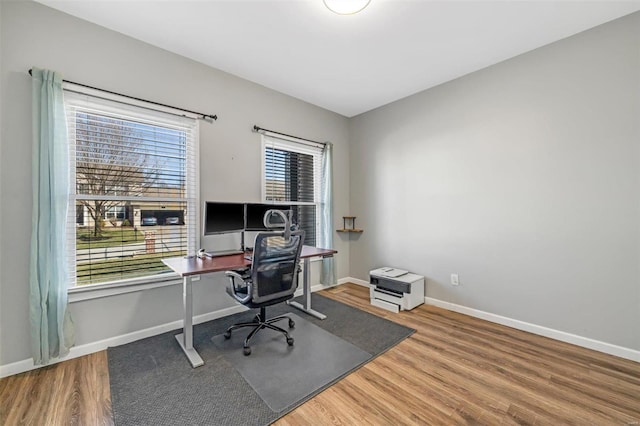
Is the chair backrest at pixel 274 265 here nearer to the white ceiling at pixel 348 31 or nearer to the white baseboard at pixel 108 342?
the white baseboard at pixel 108 342

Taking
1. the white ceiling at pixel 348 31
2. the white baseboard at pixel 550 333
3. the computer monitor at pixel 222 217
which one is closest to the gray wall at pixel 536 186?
the white baseboard at pixel 550 333

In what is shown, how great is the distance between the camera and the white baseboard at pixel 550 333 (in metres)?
2.16

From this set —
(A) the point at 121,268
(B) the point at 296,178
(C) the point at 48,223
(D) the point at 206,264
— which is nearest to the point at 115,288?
(A) the point at 121,268

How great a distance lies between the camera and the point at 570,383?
1850mm

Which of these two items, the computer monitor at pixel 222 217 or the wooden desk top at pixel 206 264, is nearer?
the wooden desk top at pixel 206 264

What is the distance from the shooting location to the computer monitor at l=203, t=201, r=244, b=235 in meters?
2.62

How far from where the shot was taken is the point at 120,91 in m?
2.38

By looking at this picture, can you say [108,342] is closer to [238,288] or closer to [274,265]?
[238,288]

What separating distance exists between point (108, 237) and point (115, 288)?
465 millimetres

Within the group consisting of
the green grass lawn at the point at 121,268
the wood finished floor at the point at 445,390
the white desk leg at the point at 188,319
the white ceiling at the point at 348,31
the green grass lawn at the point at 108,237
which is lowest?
the wood finished floor at the point at 445,390

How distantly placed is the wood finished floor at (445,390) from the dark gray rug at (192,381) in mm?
94

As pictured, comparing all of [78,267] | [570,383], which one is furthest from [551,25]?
[78,267]

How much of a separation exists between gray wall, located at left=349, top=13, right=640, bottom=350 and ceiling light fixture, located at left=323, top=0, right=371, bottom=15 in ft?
5.93

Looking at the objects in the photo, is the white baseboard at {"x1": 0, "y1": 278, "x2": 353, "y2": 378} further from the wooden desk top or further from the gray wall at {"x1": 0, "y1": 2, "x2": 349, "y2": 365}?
the wooden desk top
